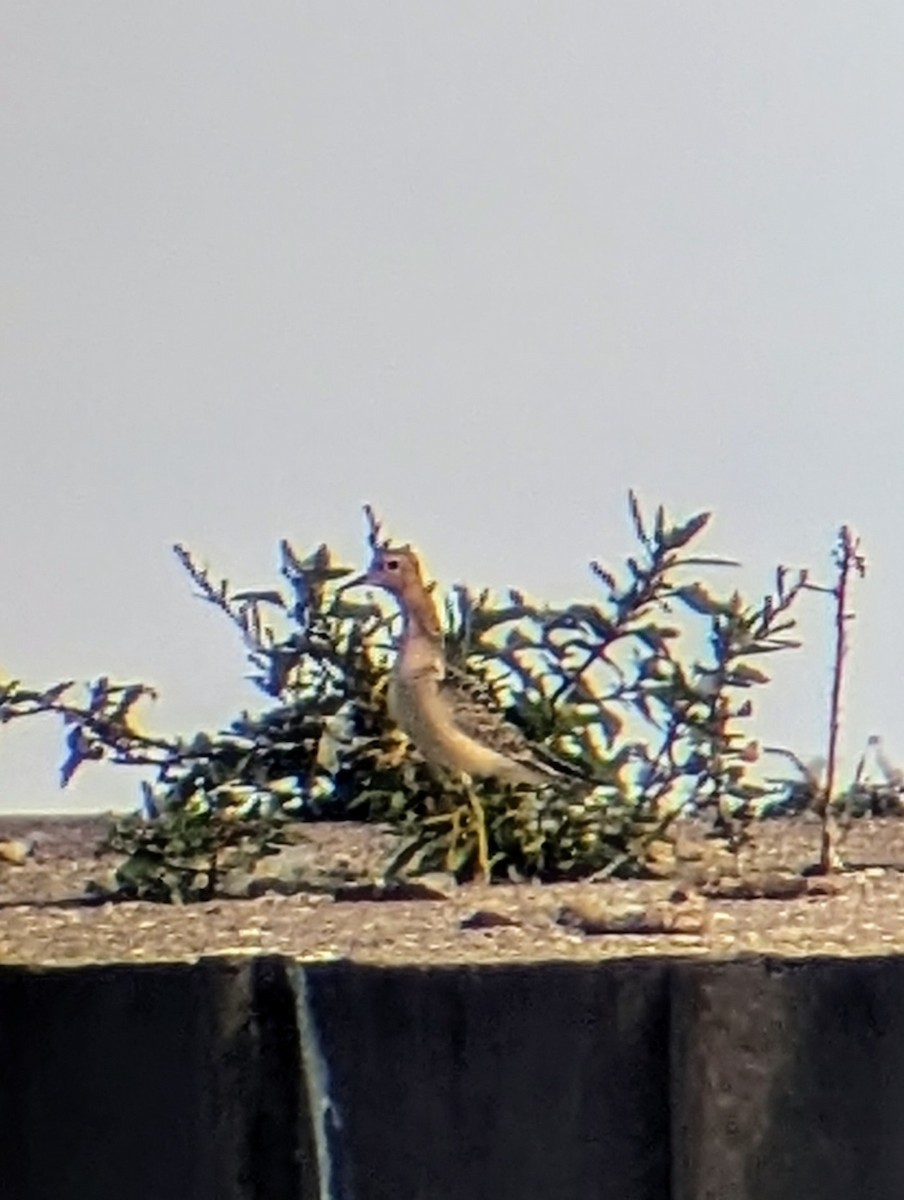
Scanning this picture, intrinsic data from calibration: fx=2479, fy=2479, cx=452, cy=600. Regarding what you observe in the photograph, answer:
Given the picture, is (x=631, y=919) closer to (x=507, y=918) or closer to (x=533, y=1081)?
(x=507, y=918)

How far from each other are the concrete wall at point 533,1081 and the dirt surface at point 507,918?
0.04m

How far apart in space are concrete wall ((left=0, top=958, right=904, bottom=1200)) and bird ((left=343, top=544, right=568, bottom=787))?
1.88 ft

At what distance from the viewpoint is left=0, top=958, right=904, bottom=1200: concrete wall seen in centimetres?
109

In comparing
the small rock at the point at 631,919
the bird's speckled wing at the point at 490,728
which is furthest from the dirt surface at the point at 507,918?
the bird's speckled wing at the point at 490,728

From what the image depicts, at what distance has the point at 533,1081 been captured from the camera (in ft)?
3.59

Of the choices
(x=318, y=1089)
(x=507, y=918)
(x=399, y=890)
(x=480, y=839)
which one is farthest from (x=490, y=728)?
(x=318, y=1089)

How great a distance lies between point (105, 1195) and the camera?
3.79 ft

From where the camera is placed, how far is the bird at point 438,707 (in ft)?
5.62

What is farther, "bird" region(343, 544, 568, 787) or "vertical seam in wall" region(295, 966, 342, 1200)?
"bird" region(343, 544, 568, 787)

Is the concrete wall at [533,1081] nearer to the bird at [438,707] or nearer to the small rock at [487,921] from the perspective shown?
the small rock at [487,921]

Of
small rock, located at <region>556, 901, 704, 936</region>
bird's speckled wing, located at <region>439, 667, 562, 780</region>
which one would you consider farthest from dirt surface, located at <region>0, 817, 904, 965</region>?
bird's speckled wing, located at <region>439, 667, 562, 780</region>

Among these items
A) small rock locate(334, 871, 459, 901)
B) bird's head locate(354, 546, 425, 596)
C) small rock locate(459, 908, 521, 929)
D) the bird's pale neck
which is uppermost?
bird's head locate(354, 546, 425, 596)

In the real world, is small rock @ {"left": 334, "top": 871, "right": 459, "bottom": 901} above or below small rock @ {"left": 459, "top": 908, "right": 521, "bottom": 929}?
above

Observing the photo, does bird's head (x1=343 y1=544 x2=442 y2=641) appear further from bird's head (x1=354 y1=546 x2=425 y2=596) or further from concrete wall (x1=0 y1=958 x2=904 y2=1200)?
concrete wall (x1=0 y1=958 x2=904 y2=1200)
